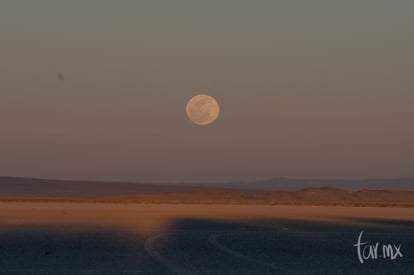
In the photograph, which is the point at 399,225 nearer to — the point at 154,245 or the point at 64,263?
the point at 154,245

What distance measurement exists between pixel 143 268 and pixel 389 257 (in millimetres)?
10801

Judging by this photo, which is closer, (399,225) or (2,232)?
(2,232)

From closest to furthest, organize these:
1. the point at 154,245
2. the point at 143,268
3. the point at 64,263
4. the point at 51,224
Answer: the point at 143,268, the point at 64,263, the point at 154,245, the point at 51,224

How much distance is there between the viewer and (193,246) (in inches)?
1551

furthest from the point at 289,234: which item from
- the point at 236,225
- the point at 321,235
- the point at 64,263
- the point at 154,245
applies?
the point at 64,263

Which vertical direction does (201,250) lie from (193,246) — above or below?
below

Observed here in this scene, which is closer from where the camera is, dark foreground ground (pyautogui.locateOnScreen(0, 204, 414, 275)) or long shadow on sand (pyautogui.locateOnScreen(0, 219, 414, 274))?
long shadow on sand (pyautogui.locateOnScreen(0, 219, 414, 274))

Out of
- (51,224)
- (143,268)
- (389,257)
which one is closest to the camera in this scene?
(143,268)

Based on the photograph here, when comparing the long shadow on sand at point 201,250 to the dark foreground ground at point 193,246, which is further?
the dark foreground ground at point 193,246

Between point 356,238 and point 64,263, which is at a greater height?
point 356,238

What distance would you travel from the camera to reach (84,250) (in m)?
37.3

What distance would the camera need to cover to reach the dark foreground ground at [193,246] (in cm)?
3117

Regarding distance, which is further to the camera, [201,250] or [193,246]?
[193,246]

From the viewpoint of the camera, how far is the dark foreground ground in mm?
31172
